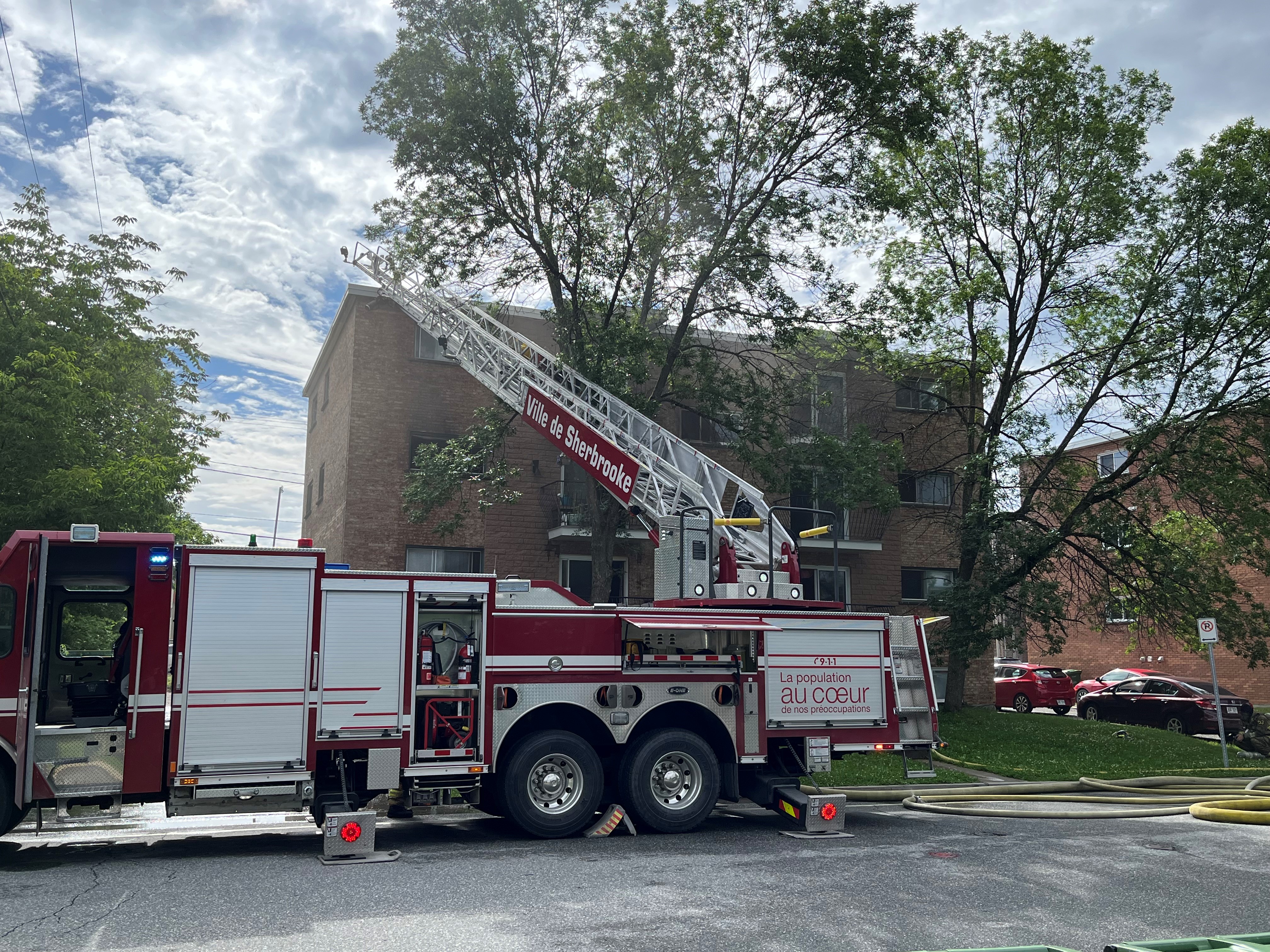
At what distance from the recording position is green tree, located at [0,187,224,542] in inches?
577

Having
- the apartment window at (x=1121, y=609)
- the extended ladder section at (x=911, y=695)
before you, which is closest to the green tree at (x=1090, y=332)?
the apartment window at (x=1121, y=609)

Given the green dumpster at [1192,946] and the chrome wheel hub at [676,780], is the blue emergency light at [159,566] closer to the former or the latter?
the chrome wheel hub at [676,780]

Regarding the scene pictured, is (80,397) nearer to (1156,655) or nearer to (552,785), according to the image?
(552,785)

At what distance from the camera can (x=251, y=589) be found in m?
8.88

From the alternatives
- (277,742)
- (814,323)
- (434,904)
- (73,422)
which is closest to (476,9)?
(814,323)

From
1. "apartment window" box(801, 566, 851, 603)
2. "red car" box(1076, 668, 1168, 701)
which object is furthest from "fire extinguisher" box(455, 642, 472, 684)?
"red car" box(1076, 668, 1168, 701)

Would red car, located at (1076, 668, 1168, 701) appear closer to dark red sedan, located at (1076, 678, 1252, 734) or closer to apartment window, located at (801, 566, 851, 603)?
dark red sedan, located at (1076, 678, 1252, 734)

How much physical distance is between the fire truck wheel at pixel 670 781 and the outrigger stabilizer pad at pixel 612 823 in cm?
11

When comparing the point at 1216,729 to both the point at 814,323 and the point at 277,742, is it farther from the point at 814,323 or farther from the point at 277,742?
the point at 277,742

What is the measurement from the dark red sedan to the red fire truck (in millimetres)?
14883

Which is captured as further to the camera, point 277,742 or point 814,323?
point 814,323

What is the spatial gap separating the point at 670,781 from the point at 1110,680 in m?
21.7

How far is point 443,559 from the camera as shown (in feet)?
78.1

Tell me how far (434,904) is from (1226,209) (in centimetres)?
2030
